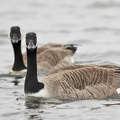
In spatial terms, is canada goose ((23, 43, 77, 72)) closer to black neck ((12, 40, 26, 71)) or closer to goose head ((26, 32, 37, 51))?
black neck ((12, 40, 26, 71))

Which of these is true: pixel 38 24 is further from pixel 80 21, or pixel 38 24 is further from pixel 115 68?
pixel 115 68

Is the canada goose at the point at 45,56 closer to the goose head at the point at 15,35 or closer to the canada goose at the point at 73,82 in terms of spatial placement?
the goose head at the point at 15,35

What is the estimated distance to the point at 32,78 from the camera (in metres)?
14.4

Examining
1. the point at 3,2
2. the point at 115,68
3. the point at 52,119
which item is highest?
the point at 3,2

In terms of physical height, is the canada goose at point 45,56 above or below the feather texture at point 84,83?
above

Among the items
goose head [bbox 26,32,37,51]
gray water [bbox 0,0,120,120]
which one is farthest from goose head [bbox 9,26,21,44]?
goose head [bbox 26,32,37,51]

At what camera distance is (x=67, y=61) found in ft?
63.0

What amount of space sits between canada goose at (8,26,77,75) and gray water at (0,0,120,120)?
0.56 metres

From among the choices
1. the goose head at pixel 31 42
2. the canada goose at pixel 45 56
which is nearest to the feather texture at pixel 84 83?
the goose head at pixel 31 42

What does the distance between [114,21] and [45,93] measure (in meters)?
12.3

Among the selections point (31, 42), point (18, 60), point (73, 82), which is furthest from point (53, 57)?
point (73, 82)

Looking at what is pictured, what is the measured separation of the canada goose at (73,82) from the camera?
14.1 metres

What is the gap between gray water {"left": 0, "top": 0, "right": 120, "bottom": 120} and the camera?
43.6 feet

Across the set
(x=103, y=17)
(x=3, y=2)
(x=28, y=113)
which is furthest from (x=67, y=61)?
(x=3, y=2)
